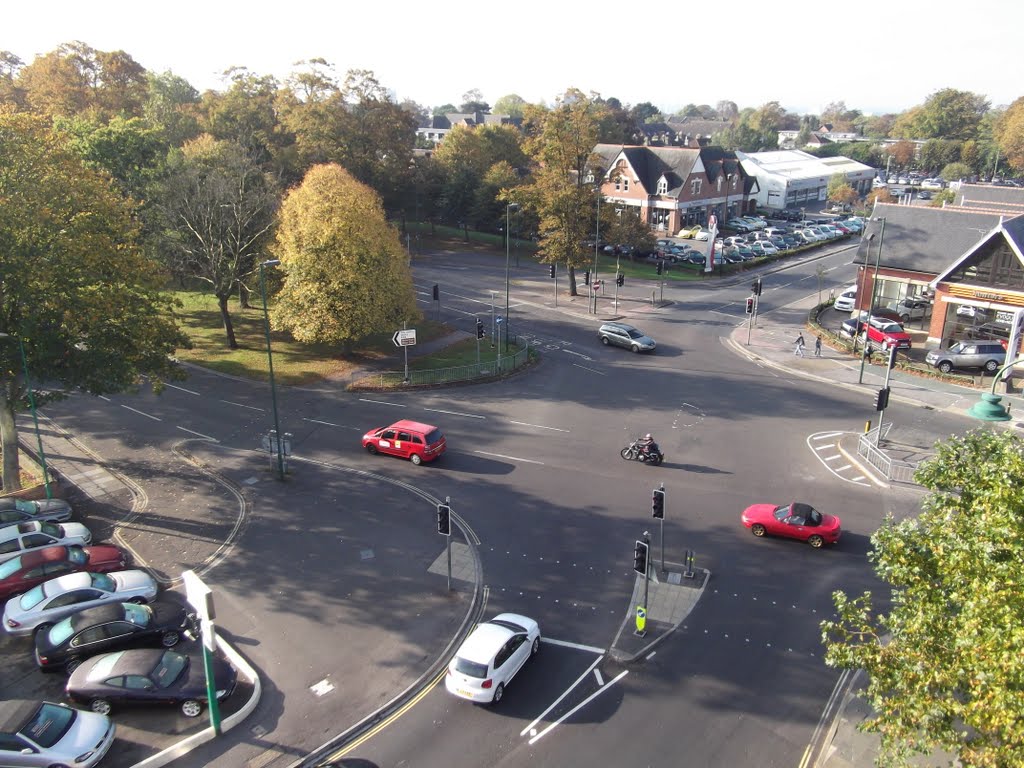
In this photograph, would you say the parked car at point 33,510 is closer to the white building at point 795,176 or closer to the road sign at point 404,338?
the road sign at point 404,338

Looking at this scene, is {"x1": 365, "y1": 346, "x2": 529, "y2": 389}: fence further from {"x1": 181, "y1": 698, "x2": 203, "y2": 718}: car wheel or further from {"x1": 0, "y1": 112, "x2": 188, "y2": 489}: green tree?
{"x1": 181, "y1": 698, "x2": 203, "y2": 718}: car wheel

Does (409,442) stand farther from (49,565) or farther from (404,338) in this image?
(49,565)

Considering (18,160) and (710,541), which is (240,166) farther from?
(710,541)

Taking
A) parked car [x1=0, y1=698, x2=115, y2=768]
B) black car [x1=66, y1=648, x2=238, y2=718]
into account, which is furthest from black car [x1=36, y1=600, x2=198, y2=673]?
parked car [x1=0, y1=698, x2=115, y2=768]

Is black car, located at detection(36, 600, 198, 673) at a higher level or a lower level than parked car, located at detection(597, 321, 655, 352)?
lower

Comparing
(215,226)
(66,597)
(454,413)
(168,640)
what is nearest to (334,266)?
(215,226)

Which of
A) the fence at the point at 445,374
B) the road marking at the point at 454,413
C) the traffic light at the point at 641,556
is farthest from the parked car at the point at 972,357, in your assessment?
the traffic light at the point at 641,556
